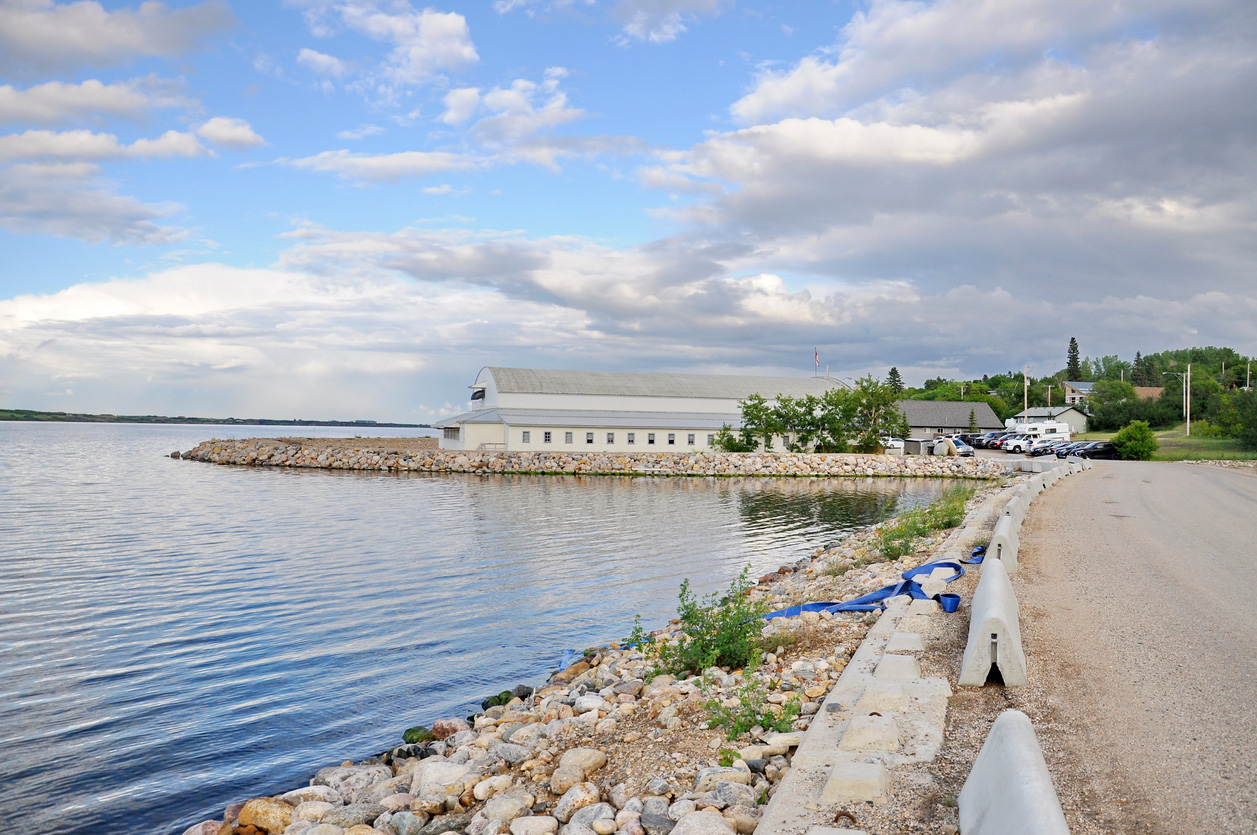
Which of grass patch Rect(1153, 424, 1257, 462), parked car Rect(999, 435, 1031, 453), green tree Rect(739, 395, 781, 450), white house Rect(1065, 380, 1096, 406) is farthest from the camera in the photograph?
white house Rect(1065, 380, 1096, 406)

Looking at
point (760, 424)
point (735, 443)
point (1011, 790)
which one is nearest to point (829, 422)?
point (760, 424)

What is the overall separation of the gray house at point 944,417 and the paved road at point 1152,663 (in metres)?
90.0

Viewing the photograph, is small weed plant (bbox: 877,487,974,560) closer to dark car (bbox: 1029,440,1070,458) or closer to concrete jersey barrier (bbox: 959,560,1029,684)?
concrete jersey barrier (bbox: 959,560,1029,684)

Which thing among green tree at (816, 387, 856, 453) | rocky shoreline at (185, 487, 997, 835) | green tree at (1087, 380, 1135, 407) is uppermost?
green tree at (1087, 380, 1135, 407)

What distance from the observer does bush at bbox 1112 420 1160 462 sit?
5594cm

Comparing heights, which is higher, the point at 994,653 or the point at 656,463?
the point at 994,653

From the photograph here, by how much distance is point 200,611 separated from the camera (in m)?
14.9

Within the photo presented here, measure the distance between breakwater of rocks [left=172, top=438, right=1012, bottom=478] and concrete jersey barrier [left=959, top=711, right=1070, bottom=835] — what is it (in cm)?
5099

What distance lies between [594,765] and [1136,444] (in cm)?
6217

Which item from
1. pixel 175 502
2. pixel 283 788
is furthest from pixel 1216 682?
pixel 175 502

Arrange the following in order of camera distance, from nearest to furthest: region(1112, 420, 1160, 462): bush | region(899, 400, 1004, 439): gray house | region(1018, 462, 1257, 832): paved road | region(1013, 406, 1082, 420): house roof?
region(1018, 462, 1257, 832): paved road, region(1112, 420, 1160, 462): bush, region(1013, 406, 1082, 420): house roof, region(899, 400, 1004, 439): gray house

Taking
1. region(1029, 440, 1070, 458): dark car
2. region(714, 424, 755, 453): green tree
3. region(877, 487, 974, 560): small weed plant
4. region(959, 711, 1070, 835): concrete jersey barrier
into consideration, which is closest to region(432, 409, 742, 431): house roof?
region(714, 424, 755, 453): green tree

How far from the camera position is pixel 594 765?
21.8 feet

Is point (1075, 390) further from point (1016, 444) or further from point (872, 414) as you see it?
point (872, 414)
